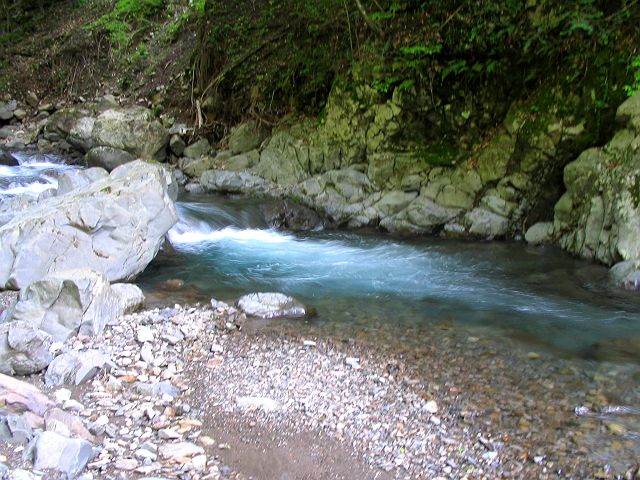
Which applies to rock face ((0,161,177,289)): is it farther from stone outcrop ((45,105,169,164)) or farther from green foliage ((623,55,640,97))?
green foliage ((623,55,640,97))

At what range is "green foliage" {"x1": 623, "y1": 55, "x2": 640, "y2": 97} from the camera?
30.7 feet

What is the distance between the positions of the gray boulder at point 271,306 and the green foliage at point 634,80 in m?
6.86

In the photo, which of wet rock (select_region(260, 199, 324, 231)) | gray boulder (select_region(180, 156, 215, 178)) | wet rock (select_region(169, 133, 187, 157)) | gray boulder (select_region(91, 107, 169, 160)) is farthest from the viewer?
wet rock (select_region(169, 133, 187, 157))

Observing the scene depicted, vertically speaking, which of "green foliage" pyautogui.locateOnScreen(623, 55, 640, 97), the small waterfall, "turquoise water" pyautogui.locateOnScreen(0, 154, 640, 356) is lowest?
"turquoise water" pyautogui.locateOnScreen(0, 154, 640, 356)

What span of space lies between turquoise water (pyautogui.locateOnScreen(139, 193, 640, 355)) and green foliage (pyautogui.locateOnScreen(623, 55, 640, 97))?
2.94 m

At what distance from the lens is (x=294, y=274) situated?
8.91 metres

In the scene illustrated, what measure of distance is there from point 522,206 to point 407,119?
3.11m

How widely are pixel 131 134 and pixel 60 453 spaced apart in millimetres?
12924

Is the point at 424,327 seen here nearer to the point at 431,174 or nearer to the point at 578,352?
the point at 578,352

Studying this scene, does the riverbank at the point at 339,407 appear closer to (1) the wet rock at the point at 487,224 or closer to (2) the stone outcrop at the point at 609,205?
(2) the stone outcrop at the point at 609,205

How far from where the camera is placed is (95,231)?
754 centimetres

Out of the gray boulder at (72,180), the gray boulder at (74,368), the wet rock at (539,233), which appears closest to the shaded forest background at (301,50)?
the wet rock at (539,233)

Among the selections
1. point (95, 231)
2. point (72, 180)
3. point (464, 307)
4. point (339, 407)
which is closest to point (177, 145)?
point (72, 180)

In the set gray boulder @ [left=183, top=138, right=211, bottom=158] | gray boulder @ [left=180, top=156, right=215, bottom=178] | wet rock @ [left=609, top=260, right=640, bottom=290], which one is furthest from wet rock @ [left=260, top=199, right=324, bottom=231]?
wet rock @ [left=609, top=260, right=640, bottom=290]
